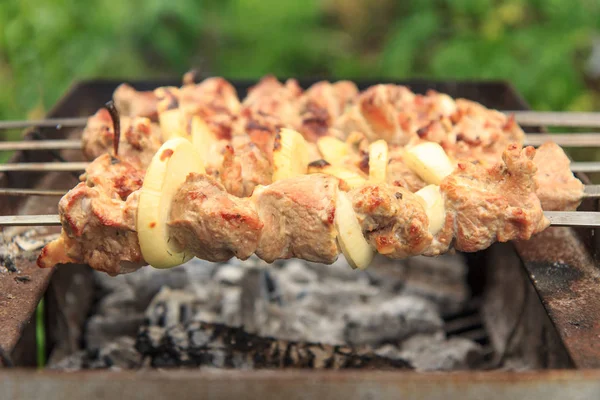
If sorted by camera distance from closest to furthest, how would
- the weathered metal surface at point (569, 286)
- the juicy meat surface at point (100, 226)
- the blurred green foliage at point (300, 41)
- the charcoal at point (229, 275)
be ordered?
1. the weathered metal surface at point (569, 286)
2. the juicy meat surface at point (100, 226)
3. the charcoal at point (229, 275)
4. the blurred green foliage at point (300, 41)

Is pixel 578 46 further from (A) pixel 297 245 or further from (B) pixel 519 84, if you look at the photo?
(A) pixel 297 245

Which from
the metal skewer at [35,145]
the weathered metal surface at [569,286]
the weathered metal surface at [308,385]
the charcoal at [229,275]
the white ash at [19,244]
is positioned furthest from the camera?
the charcoal at [229,275]

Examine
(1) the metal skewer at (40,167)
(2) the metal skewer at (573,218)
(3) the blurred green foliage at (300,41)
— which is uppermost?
(3) the blurred green foliage at (300,41)

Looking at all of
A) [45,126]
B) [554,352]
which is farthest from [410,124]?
[45,126]

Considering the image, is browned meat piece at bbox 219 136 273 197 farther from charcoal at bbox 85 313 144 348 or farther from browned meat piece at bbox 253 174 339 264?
charcoal at bbox 85 313 144 348

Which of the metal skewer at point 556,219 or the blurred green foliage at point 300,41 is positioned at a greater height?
the blurred green foliage at point 300,41

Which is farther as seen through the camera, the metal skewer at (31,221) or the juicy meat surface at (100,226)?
the metal skewer at (31,221)

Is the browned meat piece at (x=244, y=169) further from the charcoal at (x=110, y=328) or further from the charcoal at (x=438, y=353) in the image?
the charcoal at (x=110, y=328)

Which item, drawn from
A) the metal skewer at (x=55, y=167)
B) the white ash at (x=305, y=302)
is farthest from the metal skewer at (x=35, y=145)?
the white ash at (x=305, y=302)
